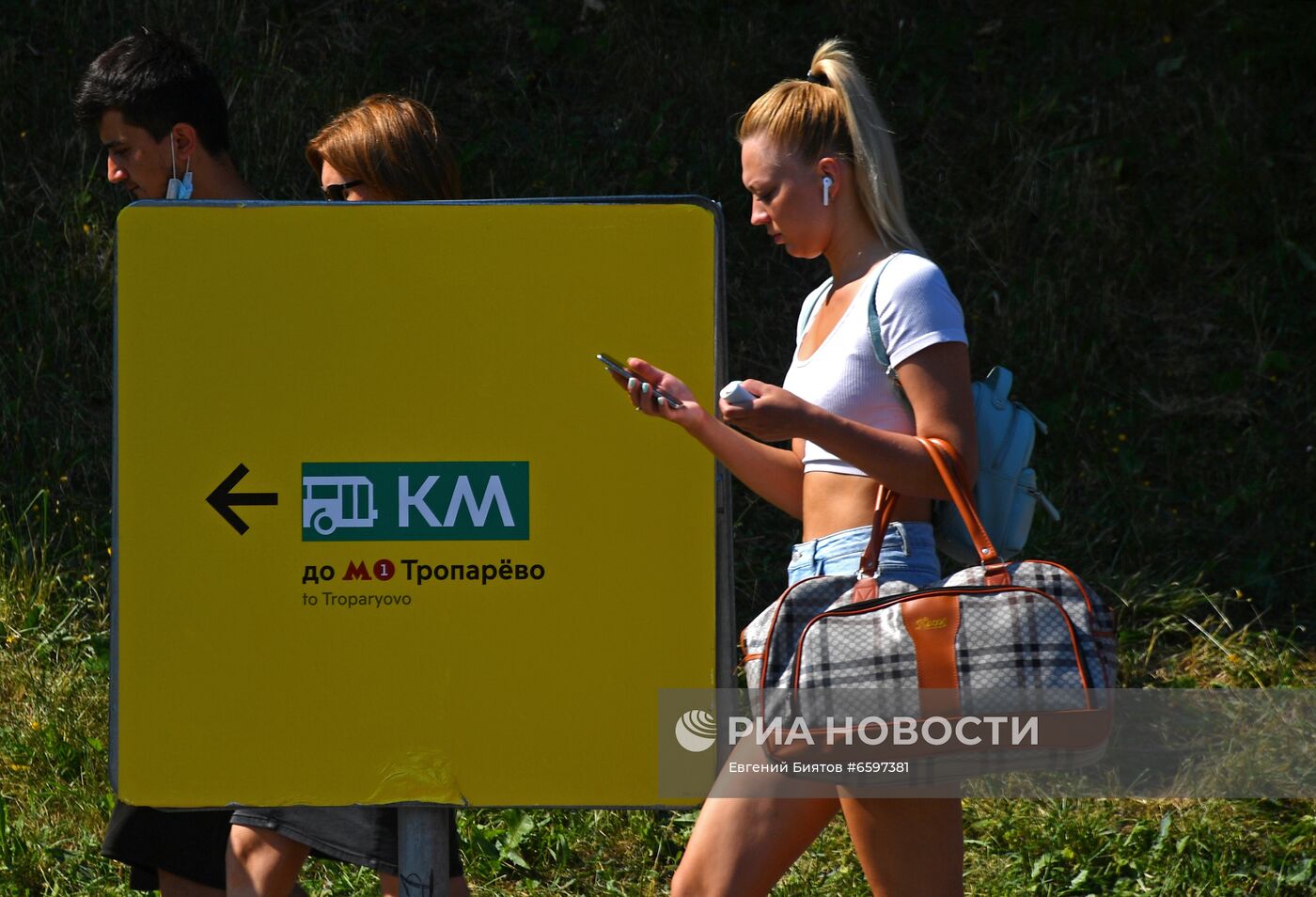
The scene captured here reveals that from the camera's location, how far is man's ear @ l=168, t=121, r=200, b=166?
10.4ft

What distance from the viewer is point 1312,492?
214 inches

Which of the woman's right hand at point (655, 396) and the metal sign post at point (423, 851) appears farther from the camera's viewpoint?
the metal sign post at point (423, 851)

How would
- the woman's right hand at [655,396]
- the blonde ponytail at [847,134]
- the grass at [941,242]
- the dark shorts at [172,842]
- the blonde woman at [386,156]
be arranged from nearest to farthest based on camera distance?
the woman's right hand at [655,396], the blonde ponytail at [847,134], the blonde woman at [386,156], the dark shorts at [172,842], the grass at [941,242]

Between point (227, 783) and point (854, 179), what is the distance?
1.32 m

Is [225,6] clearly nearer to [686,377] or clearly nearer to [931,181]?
[931,181]

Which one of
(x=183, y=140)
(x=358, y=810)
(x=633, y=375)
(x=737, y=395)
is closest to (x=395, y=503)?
(x=633, y=375)

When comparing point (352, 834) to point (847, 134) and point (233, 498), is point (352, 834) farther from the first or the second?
point (847, 134)

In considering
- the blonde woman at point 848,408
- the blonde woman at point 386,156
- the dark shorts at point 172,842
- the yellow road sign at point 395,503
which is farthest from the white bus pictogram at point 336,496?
the dark shorts at point 172,842

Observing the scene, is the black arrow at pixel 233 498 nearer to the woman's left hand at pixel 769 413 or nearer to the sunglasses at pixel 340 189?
the woman's left hand at pixel 769 413

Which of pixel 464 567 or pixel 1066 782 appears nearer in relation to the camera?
pixel 464 567

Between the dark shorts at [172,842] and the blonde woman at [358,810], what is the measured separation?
255 millimetres

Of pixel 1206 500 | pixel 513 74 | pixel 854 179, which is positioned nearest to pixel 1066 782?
pixel 1206 500

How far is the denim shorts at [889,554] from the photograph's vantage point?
237 centimetres

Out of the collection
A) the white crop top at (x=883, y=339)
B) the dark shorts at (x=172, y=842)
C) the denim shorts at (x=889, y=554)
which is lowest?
the dark shorts at (x=172, y=842)
